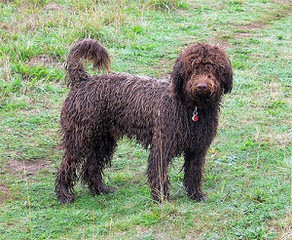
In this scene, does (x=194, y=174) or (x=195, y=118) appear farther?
(x=194, y=174)

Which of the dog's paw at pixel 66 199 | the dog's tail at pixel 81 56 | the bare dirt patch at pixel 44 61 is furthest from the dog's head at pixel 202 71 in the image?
the bare dirt patch at pixel 44 61

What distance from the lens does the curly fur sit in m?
5.77

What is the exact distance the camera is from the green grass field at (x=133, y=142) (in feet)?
18.9

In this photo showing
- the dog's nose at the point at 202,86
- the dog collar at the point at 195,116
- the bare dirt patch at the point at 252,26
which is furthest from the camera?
the bare dirt patch at the point at 252,26

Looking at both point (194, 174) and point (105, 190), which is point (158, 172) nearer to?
point (194, 174)

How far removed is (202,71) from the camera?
18.7 feet

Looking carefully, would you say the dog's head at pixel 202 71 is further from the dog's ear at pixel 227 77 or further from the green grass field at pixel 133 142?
the green grass field at pixel 133 142

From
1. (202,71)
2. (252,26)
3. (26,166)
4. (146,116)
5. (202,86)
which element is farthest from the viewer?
(252,26)

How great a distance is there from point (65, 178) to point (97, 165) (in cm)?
41

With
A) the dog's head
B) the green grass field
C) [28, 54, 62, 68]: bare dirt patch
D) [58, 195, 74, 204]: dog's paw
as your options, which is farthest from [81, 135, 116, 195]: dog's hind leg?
[28, 54, 62, 68]: bare dirt patch

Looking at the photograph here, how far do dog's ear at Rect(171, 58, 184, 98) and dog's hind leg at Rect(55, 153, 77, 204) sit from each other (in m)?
1.60

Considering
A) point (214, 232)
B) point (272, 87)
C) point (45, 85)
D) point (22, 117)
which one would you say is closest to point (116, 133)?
point (214, 232)

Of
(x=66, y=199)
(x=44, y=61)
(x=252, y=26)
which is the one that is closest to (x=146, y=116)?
(x=66, y=199)

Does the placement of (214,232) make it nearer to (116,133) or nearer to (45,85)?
(116,133)
